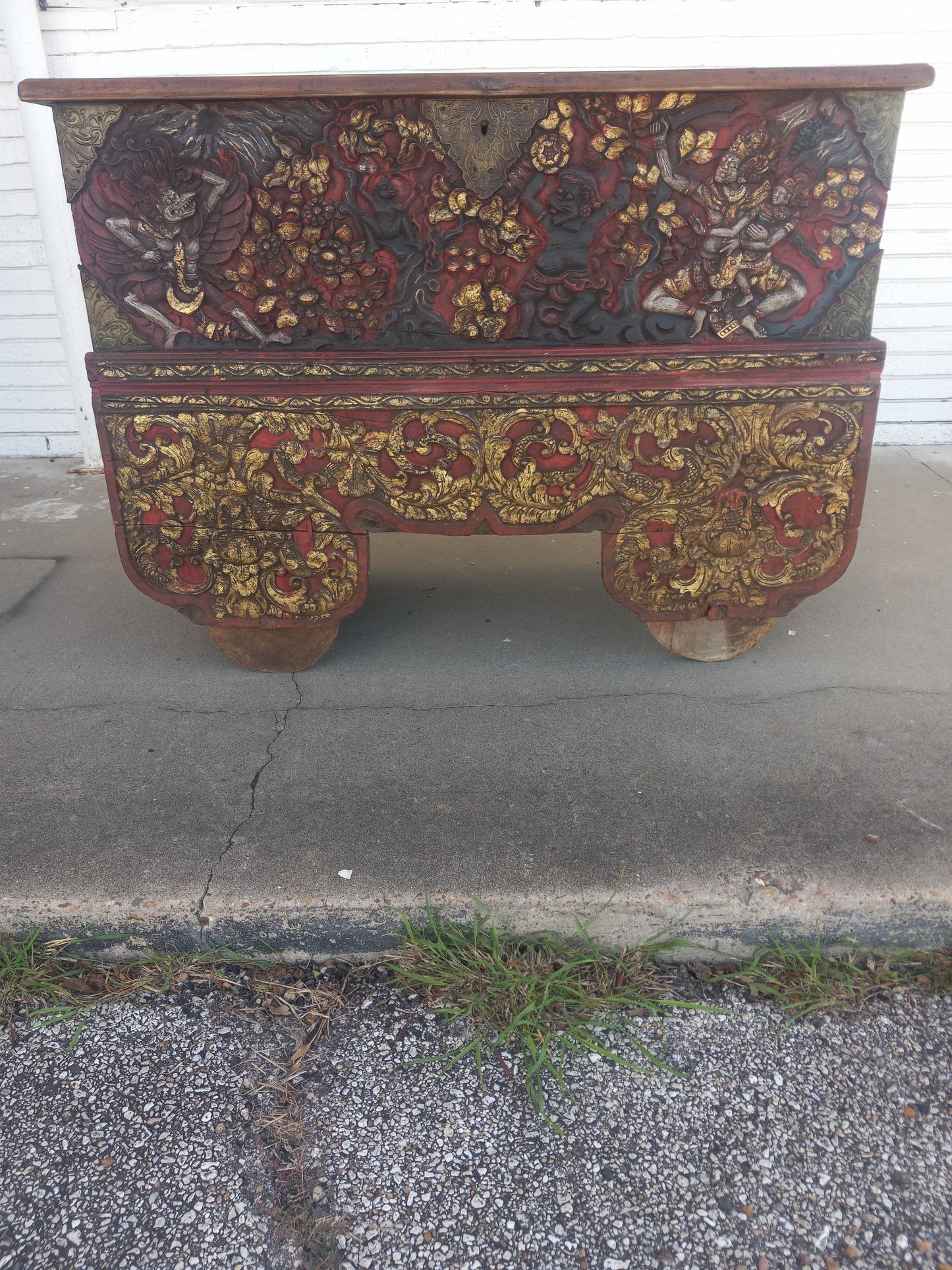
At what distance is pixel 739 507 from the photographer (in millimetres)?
2135

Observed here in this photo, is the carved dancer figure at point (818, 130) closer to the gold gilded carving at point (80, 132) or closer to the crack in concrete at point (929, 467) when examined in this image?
the gold gilded carving at point (80, 132)

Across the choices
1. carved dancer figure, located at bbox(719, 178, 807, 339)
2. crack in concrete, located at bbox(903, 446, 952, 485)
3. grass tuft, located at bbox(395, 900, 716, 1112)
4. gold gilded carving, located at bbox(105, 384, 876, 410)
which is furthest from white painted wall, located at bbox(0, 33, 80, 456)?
crack in concrete, located at bbox(903, 446, 952, 485)

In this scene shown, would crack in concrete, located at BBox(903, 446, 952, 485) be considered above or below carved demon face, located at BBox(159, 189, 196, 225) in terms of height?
below

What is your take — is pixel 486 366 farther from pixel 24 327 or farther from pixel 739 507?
pixel 24 327

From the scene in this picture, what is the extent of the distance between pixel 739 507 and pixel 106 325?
1.48 m

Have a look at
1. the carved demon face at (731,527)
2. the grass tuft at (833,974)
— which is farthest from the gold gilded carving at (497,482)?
the grass tuft at (833,974)

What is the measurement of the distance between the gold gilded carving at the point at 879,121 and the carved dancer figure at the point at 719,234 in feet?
0.60

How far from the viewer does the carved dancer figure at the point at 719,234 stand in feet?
6.04

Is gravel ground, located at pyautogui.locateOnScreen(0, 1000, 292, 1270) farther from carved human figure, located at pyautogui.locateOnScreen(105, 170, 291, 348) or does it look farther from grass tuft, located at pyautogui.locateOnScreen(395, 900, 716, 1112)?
carved human figure, located at pyautogui.locateOnScreen(105, 170, 291, 348)

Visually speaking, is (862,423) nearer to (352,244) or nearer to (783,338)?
(783,338)

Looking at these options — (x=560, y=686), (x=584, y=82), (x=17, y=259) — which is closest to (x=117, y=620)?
(x=560, y=686)

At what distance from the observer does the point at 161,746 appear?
209 cm

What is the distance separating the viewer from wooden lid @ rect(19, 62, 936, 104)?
1.76 meters

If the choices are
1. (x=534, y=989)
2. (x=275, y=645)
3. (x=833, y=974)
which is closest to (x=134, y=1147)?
(x=534, y=989)
